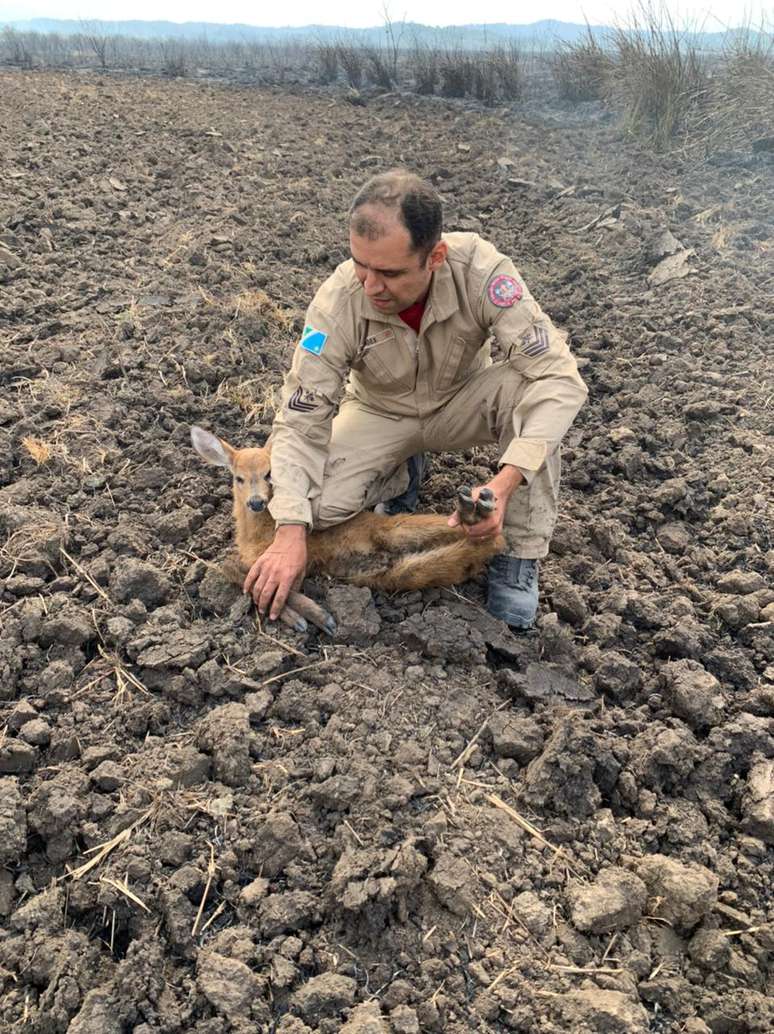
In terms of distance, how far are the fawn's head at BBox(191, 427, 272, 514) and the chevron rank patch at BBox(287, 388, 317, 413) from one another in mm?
390

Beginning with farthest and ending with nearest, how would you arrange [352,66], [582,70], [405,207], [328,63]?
[328,63] < [352,66] < [582,70] < [405,207]

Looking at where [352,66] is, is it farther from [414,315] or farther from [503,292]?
[503,292]

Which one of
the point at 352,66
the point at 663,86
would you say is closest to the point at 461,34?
the point at 352,66

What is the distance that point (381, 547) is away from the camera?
12.4 ft

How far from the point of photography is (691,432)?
4934mm

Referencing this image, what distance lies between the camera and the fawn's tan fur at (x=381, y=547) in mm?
3646

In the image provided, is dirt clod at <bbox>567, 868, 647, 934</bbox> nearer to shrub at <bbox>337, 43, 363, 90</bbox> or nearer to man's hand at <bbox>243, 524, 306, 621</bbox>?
man's hand at <bbox>243, 524, 306, 621</bbox>

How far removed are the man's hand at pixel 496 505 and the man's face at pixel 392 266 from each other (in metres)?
0.86

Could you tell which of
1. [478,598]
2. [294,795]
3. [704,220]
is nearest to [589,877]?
[294,795]

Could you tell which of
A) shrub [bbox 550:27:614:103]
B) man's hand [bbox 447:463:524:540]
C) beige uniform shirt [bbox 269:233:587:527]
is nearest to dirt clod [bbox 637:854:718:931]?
man's hand [bbox 447:463:524:540]

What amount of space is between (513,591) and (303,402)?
49.6 inches

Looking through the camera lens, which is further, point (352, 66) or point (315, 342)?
point (352, 66)

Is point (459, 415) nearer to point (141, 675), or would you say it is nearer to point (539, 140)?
point (141, 675)

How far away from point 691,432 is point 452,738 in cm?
278
